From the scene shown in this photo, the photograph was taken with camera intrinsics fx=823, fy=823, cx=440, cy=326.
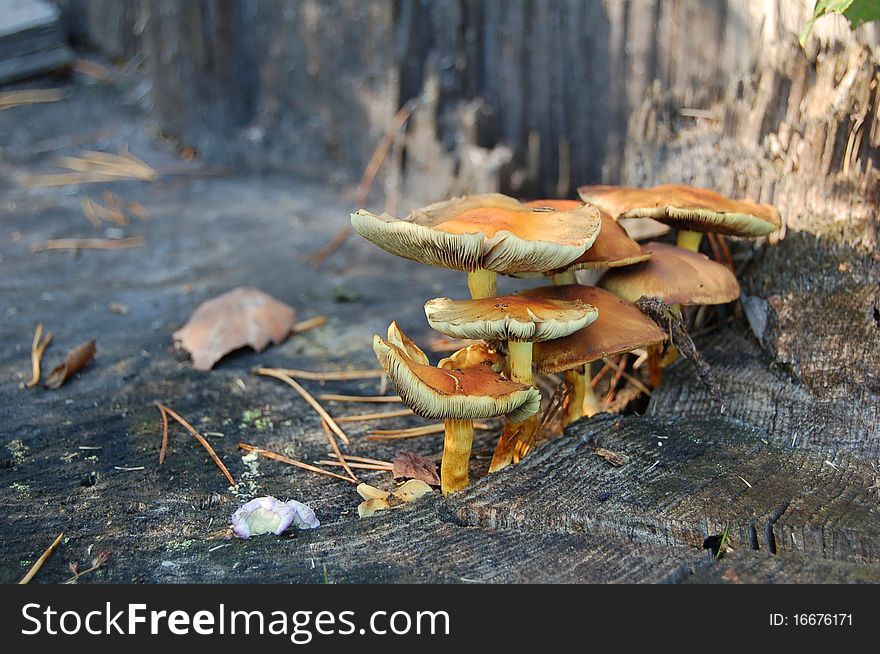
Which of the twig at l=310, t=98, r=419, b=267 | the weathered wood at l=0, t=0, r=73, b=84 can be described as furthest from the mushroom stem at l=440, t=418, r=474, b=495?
the weathered wood at l=0, t=0, r=73, b=84

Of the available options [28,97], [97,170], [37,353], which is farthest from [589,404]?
[28,97]

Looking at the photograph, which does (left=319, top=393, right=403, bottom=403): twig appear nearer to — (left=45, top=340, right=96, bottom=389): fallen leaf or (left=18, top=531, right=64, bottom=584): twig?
(left=45, top=340, right=96, bottom=389): fallen leaf

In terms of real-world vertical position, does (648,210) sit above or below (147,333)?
above

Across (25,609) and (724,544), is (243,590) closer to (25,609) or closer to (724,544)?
(25,609)

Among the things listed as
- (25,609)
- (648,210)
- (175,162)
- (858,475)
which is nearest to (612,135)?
(648,210)

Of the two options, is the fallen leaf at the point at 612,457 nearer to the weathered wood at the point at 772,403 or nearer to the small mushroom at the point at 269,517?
the weathered wood at the point at 772,403

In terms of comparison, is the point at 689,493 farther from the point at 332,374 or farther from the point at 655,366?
the point at 332,374
